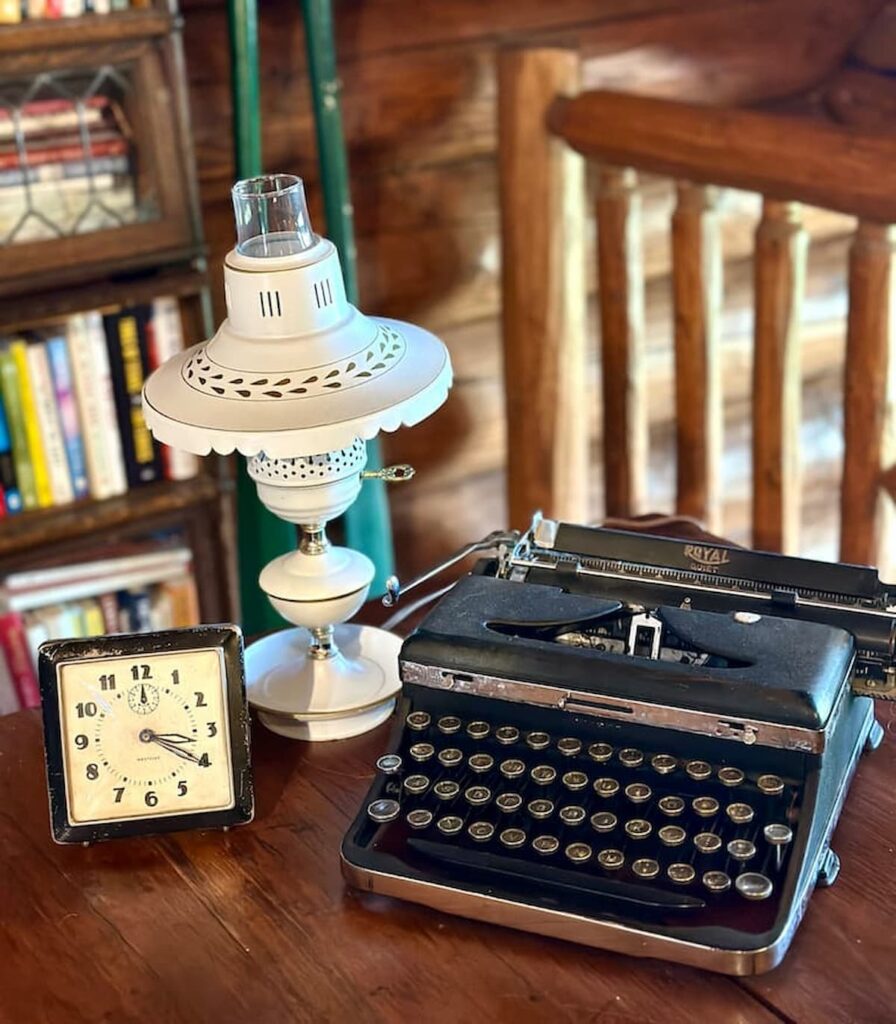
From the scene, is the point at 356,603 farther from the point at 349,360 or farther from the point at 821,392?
the point at 821,392

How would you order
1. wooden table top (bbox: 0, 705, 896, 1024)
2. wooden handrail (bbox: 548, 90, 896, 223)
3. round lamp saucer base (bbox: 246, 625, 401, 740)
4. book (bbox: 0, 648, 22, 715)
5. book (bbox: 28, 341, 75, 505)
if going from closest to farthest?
1. wooden table top (bbox: 0, 705, 896, 1024)
2. round lamp saucer base (bbox: 246, 625, 401, 740)
3. wooden handrail (bbox: 548, 90, 896, 223)
4. book (bbox: 28, 341, 75, 505)
5. book (bbox: 0, 648, 22, 715)

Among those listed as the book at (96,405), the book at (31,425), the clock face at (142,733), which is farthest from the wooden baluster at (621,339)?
the clock face at (142,733)

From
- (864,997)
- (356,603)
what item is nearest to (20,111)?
(356,603)

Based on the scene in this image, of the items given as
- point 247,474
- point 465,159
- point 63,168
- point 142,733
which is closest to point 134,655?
point 142,733

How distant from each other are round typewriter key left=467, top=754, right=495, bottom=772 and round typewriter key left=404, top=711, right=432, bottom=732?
0.16 feet

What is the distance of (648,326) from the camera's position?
2.56 meters

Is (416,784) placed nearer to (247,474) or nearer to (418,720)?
(418,720)

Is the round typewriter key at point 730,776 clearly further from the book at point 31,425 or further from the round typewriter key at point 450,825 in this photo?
the book at point 31,425

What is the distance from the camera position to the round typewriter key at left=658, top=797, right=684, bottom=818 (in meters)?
1.02

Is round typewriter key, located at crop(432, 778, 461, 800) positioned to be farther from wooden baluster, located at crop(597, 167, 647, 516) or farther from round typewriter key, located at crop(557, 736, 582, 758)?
wooden baluster, located at crop(597, 167, 647, 516)

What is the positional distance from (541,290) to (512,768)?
4.19ft

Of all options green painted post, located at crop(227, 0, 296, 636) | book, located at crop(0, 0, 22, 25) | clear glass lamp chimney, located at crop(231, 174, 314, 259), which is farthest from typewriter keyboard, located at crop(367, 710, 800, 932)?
book, located at crop(0, 0, 22, 25)

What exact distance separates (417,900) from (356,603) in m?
0.29

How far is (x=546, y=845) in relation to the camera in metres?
1.01
